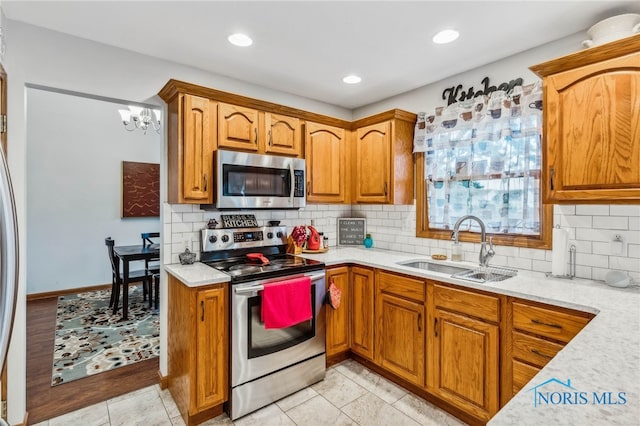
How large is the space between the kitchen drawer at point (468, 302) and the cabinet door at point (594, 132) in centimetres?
70

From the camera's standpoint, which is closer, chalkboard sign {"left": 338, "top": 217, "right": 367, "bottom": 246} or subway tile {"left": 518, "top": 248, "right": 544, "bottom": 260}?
subway tile {"left": 518, "top": 248, "right": 544, "bottom": 260}

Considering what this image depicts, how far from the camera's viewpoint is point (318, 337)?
2572 millimetres

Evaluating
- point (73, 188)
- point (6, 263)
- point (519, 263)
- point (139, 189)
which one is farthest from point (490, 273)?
point (73, 188)

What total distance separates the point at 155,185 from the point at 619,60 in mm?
5735

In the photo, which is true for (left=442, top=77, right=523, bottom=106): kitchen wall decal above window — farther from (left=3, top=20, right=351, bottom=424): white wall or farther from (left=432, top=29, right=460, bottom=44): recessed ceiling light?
(left=3, top=20, right=351, bottom=424): white wall

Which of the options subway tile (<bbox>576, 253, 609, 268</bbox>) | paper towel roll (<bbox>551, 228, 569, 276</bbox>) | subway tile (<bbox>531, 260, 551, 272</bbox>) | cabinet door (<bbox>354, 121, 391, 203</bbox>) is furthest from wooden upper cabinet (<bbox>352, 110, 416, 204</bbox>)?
subway tile (<bbox>576, 253, 609, 268</bbox>)

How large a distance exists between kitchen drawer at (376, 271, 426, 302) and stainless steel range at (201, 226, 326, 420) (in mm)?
469

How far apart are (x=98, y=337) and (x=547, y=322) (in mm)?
3894

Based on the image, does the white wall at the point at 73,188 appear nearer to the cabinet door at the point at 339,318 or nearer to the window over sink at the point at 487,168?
the cabinet door at the point at 339,318

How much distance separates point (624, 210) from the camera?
6.40 ft

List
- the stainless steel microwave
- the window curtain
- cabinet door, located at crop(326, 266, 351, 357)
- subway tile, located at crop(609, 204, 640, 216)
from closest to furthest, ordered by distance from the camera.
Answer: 1. subway tile, located at crop(609, 204, 640, 216)
2. the window curtain
3. the stainless steel microwave
4. cabinet door, located at crop(326, 266, 351, 357)

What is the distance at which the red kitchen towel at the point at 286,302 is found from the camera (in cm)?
222

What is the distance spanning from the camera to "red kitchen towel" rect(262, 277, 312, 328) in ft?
7.27

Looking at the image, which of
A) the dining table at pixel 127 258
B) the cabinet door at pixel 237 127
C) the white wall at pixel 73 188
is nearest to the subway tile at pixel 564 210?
the cabinet door at pixel 237 127
